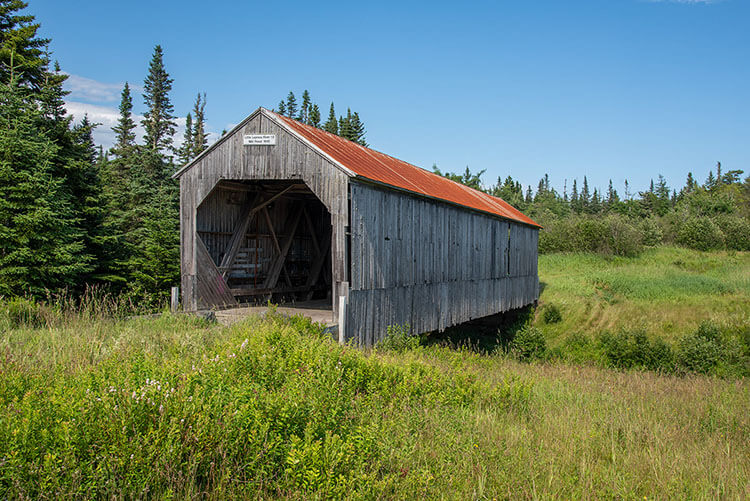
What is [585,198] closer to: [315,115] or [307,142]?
[315,115]

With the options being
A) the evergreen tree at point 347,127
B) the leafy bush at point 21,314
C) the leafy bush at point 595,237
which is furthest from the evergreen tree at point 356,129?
the leafy bush at point 21,314

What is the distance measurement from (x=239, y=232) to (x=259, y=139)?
11.5 feet

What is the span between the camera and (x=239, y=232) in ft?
47.8

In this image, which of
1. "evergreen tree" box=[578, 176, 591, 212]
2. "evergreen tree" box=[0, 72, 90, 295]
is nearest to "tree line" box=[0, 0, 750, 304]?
"evergreen tree" box=[0, 72, 90, 295]

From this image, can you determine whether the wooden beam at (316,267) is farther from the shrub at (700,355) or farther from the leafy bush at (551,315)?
the leafy bush at (551,315)

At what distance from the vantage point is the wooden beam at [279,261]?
15789 millimetres

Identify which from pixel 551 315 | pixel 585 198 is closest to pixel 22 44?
pixel 551 315

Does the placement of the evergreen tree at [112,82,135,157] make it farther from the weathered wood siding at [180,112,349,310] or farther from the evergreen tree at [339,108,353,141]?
the weathered wood siding at [180,112,349,310]

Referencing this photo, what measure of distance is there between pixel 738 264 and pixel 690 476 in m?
35.7

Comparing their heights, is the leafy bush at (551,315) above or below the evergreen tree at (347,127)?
below

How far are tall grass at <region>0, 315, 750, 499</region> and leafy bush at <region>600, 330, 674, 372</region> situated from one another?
12.3 metres

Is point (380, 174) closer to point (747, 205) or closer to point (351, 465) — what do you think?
point (351, 465)

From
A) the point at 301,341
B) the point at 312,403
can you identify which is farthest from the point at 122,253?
the point at 312,403

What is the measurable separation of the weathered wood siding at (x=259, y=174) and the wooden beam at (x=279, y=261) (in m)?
2.87
